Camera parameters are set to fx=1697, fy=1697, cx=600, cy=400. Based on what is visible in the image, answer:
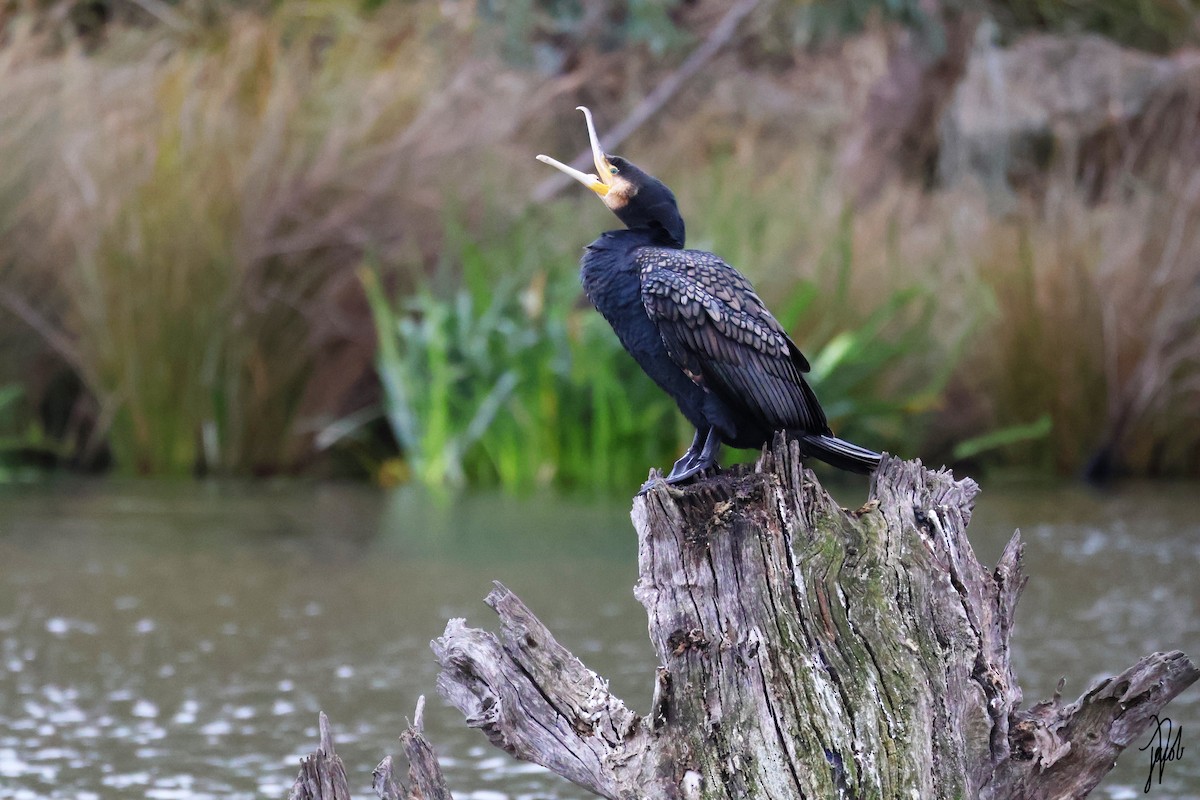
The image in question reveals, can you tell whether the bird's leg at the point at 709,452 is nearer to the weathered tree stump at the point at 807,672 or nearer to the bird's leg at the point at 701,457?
the bird's leg at the point at 701,457

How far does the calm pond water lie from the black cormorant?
40.0 inches

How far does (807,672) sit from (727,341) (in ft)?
2.26

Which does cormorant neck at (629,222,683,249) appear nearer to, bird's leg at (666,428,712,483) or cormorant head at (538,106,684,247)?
cormorant head at (538,106,684,247)

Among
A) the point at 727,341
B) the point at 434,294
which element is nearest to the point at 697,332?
the point at 727,341

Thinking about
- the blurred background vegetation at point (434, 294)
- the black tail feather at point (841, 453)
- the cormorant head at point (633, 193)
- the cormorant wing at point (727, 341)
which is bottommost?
the black tail feather at point (841, 453)

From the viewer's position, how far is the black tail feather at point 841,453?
2791mm

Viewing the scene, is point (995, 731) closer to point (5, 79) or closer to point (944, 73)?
point (5, 79)

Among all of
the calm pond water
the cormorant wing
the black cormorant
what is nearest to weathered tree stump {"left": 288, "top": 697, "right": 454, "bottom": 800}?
the black cormorant

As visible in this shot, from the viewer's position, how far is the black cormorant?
115 inches

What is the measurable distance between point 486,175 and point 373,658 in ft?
14.3

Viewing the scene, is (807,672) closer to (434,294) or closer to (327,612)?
(327,612)

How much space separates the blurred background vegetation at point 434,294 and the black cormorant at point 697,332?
177 inches

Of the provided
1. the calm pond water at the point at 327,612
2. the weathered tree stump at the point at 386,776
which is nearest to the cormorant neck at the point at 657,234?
the weathered tree stump at the point at 386,776

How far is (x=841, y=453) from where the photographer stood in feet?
9.34
